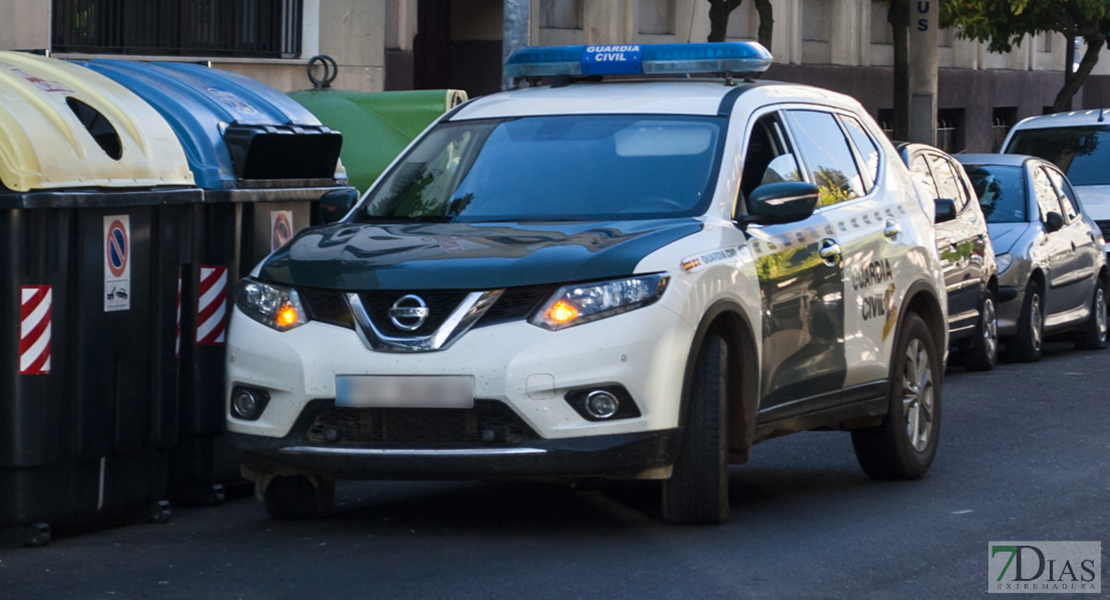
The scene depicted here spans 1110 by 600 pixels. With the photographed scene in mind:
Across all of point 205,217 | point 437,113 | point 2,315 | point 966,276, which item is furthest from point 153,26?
point 2,315

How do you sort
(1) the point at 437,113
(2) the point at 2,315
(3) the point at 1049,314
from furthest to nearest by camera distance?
(3) the point at 1049,314, (1) the point at 437,113, (2) the point at 2,315

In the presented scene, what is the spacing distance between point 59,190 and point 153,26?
1043cm

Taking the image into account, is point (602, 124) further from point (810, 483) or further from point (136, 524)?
point (136, 524)

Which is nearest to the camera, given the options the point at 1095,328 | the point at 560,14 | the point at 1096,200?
the point at 1095,328

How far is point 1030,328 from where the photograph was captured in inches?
569

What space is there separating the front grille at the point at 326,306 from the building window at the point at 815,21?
78.9 feet

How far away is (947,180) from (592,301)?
7.18 m

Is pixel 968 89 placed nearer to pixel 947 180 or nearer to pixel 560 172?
pixel 947 180

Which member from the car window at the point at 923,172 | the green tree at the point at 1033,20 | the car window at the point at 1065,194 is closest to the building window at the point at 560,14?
the green tree at the point at 1033,20

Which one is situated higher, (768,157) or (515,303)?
(768,157)

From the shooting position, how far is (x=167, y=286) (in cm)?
767

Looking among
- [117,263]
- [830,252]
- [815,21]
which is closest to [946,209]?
[830,252]

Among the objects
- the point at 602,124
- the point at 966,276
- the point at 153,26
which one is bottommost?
the point at 966,276

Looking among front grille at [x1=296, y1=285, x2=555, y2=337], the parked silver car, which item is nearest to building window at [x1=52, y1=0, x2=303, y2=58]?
the parked silver car
